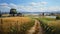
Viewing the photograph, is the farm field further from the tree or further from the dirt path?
the tree

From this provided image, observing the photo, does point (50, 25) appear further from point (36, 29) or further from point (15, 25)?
point (15, 25)

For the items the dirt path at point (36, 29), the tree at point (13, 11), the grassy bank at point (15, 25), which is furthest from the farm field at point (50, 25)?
the tree at point (13, 11)

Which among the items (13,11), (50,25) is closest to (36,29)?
(50,25)

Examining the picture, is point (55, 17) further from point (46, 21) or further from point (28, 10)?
point (28, 10)

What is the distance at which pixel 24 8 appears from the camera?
64.2 inches

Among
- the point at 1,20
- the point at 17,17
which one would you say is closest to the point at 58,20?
the point at 17,17

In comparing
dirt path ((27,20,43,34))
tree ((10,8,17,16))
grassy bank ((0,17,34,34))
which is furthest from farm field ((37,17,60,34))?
tree ((10,8,17,16))

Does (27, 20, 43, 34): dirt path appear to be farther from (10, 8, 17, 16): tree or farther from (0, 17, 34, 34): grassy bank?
(10, 8, 17, 16): tree

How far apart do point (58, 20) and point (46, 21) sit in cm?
17

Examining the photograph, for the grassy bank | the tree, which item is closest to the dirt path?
the grassy bank

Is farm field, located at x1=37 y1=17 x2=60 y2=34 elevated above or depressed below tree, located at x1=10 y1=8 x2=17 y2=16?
below

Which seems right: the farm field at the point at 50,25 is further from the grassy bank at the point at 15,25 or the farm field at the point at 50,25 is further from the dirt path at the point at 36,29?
the grassy bank at the point at 15,25

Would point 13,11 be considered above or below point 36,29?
above

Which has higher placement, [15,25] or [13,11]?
[13,11]
